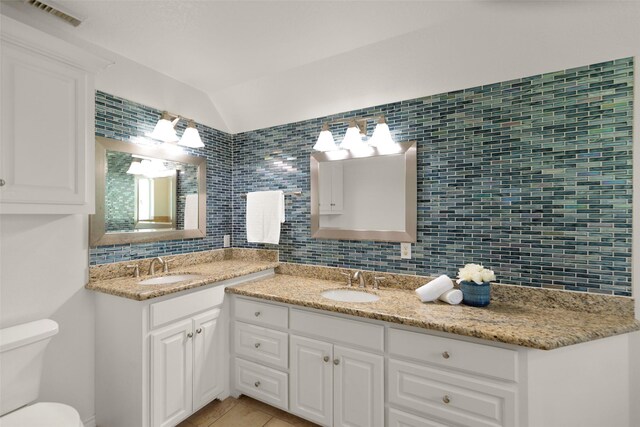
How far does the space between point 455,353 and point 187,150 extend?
2329mm

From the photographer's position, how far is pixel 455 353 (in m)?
1.41

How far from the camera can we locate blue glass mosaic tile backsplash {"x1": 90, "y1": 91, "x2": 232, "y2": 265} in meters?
1.97

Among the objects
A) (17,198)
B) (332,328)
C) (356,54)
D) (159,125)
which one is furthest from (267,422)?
(356,54)

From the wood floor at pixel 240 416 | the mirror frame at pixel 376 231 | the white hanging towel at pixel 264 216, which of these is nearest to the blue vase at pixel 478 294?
the mirror frame at pixel 376 231

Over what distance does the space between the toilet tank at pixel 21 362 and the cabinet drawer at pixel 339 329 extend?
49.6 inches

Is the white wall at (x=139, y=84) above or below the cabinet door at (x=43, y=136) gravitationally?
above

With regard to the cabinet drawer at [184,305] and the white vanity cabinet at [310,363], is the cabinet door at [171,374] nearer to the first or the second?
the cabinet drawer at [184,305]

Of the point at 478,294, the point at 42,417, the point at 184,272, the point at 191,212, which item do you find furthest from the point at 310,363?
the point at 191,212

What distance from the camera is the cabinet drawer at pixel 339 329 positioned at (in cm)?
161

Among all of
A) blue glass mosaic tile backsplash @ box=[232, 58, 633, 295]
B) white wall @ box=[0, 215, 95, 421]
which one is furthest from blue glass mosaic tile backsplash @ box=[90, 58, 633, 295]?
white wall @ box=[0, 215, 95, 421]

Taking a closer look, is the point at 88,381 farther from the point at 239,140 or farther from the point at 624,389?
the point at 624,389

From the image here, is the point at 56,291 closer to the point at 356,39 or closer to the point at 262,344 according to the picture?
the point at 262,344

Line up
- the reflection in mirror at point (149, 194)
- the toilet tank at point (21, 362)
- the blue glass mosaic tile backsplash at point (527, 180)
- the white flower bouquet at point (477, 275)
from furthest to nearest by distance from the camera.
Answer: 1. the reflection in mirror at point (149, 194)
2. the white flower bouquet at point (477, 275)
3. the blue glass mosaic tile backsplash at point (527, 180)
4. the toilet tank at point (21, 362)

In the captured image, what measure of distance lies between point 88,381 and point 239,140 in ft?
6.84
